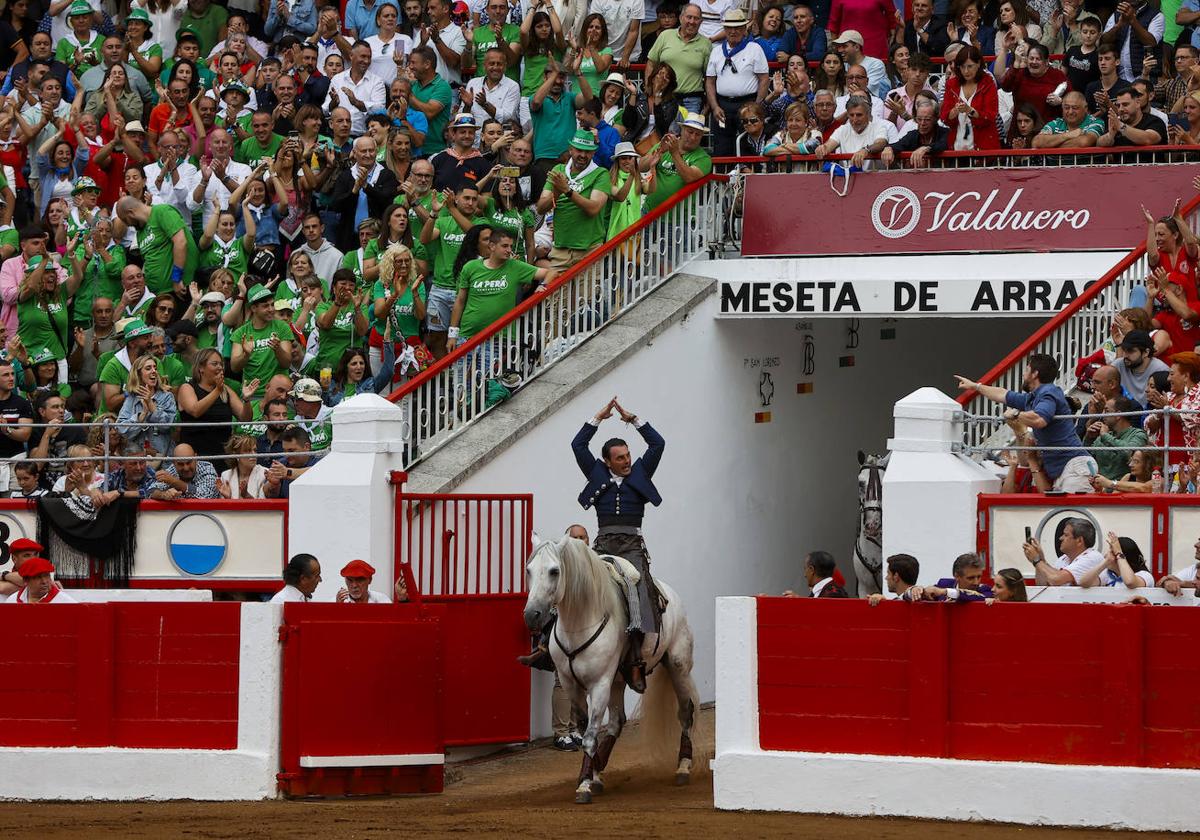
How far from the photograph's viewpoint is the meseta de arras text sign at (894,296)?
1795 cm

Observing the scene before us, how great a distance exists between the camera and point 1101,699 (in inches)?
467

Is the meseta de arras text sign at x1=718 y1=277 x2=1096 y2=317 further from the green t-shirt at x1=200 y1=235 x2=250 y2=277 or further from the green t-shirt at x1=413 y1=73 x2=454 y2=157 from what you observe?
the green t-shirt at x1=200 y1=235 x2=250 y2=277

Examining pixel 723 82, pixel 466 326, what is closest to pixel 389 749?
pixel 466 326

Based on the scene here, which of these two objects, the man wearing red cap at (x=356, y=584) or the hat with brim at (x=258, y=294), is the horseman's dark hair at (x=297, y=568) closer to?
the man wearing red cap at (x=356, y=584)

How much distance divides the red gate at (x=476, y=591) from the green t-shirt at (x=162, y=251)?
5.29 m

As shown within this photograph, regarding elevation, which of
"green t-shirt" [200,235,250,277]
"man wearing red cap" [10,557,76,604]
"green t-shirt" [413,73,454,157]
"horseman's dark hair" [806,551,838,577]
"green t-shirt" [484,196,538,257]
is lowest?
"man wearing red cap" [10,557,76,604]

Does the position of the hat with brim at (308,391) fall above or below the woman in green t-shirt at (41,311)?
below

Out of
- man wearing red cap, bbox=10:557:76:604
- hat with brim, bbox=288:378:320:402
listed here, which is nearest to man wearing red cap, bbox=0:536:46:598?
man wearing red cap, bbox=10:557:76:604

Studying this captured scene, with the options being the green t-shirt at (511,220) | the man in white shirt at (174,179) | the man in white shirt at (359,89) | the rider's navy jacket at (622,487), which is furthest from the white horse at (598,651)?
the man in white shirt at (359,89)

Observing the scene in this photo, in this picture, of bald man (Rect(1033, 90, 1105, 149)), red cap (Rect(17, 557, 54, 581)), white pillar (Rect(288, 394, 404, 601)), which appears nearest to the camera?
red cap (Rect(17, 557, 54, 581))

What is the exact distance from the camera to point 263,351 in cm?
1794

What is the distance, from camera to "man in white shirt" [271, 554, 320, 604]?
45.2 ft

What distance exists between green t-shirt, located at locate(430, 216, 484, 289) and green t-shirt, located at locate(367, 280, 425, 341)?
380 millimetres

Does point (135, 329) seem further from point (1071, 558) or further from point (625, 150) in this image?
point (1071, 558)
